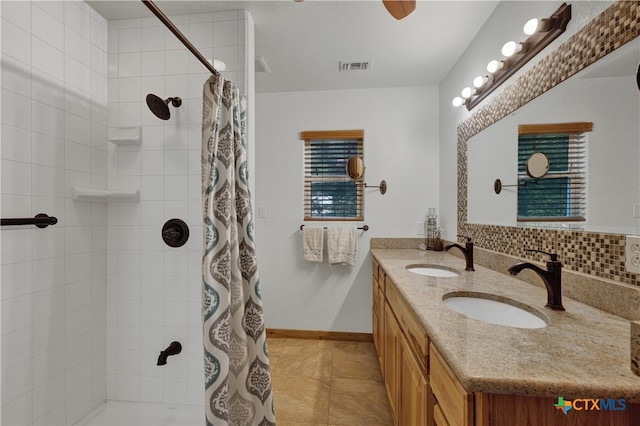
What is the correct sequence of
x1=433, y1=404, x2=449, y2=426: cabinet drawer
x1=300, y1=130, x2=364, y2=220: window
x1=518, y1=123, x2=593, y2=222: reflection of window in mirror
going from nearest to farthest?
x1=433, y1=404, x2=449, y2=426: cabinet drawer → x1=518, y1=123, x2=593, y2=222: reflection of window in mirror → x1=300, y1=130, x2=364, y2=220: window

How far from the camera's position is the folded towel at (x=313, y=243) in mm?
2477

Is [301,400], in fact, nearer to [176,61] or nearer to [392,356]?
[392,356]

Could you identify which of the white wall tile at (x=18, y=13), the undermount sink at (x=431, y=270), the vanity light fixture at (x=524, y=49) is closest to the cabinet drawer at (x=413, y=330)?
the undermount sink at (x=431, y=270)

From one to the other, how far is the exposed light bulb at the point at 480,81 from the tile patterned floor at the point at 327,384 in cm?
215

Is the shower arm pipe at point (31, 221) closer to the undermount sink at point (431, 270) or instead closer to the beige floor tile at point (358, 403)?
the beige floor tile at point (358, 403)

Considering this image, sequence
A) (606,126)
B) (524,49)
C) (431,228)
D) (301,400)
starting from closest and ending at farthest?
1. (606,126)
2. (524,49)
3. (301,400)
4. (431,228)

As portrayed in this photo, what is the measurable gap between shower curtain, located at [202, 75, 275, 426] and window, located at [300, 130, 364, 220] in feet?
4.22

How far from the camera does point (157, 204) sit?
5.48 feet

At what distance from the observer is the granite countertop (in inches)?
20.6

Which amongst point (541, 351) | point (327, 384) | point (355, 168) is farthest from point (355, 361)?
point (541, 351)

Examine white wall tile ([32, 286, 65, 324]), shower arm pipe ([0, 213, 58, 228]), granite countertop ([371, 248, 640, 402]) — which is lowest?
white wall tile ([32, 286, 65, 324])

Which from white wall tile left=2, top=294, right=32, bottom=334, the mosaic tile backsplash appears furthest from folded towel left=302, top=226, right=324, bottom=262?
white wall tile left=2, top=294, right=32, bottom=334

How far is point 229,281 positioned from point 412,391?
876 millimetres

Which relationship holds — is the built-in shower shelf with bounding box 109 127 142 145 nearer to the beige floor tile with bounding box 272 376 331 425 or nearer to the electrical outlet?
the beige floor tile with bounding box 272 376 331 425
